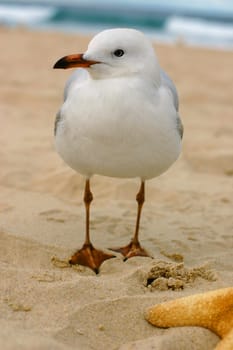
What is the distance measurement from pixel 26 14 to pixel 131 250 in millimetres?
23054

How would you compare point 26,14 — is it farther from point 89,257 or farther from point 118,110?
point 118,110

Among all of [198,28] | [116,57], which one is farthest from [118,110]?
[198,28]

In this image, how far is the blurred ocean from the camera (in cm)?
2125

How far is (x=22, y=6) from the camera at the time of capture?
2862 cm

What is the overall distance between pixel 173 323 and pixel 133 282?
0.47m

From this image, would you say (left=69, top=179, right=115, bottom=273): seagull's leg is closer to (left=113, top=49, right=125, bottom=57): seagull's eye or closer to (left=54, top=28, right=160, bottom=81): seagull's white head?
(left=54, top=28, right=160, bottom=81): seagull's white head

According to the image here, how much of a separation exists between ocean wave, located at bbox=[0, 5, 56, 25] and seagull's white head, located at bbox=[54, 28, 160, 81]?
20.7 metres

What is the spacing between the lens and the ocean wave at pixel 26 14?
78.2ft

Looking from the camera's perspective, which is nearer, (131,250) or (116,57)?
(116,57)

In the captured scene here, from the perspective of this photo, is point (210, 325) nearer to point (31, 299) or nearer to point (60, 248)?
point (31, 299)

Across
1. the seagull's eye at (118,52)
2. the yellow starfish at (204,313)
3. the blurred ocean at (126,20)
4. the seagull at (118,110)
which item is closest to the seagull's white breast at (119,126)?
the seagull at (118,110)

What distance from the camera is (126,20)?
27875mm

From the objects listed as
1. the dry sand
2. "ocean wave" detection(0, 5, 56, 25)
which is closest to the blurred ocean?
"ocean wave" detection(0, 5, 56, 25)

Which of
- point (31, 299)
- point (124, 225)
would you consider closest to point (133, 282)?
point (31, 299)
